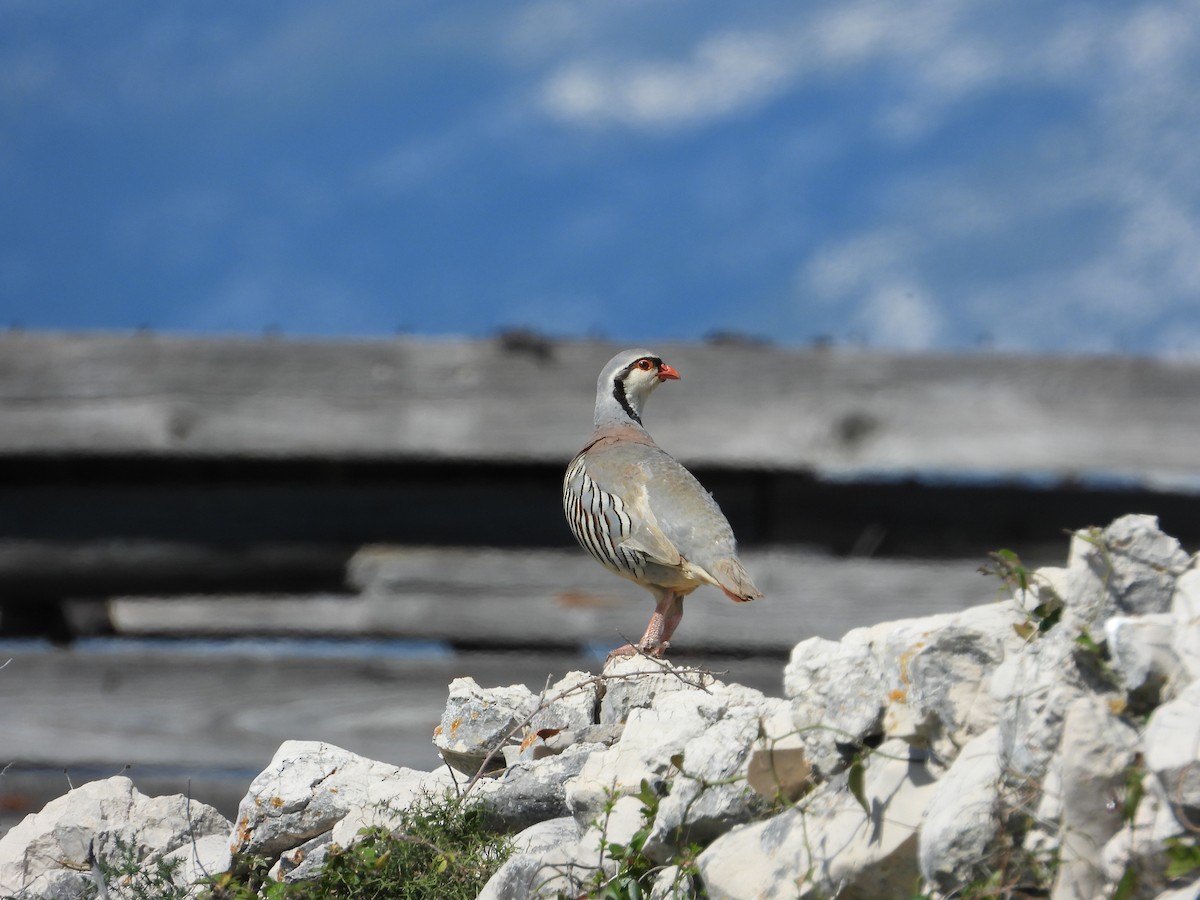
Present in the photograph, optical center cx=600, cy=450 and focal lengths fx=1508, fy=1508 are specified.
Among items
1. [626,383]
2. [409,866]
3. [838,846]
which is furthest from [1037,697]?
[626,383]

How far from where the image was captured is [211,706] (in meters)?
6.45

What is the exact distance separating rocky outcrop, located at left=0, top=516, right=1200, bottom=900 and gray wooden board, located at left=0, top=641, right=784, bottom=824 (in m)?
2.67

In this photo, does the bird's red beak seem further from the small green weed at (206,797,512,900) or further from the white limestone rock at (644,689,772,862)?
the white limestone rock at (644,689,772,862)

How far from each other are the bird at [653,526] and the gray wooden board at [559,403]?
96 centimetres

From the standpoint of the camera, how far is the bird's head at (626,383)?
568cm

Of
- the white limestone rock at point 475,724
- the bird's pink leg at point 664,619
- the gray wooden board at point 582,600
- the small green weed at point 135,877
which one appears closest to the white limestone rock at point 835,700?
the white limestone rock at point 475,724

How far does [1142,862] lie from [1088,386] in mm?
4379

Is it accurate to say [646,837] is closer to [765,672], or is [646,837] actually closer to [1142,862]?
[1142,862]

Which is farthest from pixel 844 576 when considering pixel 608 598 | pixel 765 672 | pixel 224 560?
pixel 224 560

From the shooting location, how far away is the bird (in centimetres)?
490

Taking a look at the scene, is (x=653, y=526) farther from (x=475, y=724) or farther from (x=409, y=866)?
(x=409, y=866)

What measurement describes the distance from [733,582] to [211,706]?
2.74 meters

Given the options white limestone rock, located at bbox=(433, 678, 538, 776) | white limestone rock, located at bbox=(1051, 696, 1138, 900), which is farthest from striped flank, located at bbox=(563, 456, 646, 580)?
white limestone rock, located at bbox=(1051, 696, 1138, 900)

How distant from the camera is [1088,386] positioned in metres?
6.24
